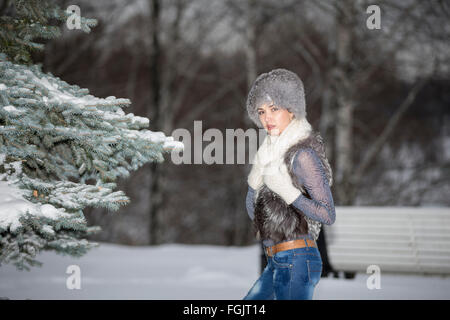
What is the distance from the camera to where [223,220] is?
17.0m

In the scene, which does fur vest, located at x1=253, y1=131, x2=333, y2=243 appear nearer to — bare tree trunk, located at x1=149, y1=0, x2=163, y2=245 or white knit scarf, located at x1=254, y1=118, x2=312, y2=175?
white knit scarf, located at x1=254, y1=118, x2=312, y2=175

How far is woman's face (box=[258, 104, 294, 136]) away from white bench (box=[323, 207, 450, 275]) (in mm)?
4266

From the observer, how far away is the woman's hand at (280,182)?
7.36 feet

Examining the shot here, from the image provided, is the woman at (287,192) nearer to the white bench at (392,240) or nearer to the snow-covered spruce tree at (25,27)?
the snow-covered spruce tree at (25,27)

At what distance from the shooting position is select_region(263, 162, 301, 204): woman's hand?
2242 millimetres

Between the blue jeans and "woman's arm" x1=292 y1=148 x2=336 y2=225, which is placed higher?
"woman's arm" x1=292 y1=148 x2=336 y2=225

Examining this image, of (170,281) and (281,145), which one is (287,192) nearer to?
(281,145)

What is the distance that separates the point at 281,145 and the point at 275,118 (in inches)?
7.0

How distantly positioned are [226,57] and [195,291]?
37.5 feet

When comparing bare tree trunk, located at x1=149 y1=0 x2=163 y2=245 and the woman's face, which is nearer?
the woman's face

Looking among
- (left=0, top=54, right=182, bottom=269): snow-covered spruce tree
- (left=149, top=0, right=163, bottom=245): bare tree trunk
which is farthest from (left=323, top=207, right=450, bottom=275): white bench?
(left=149, top=0, right=163, bottom=245): bare tree trunk

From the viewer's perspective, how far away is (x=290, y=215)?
2.31 m

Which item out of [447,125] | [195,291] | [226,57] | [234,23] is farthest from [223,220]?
[195,291]

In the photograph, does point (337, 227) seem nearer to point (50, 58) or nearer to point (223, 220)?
point (50, 58)
